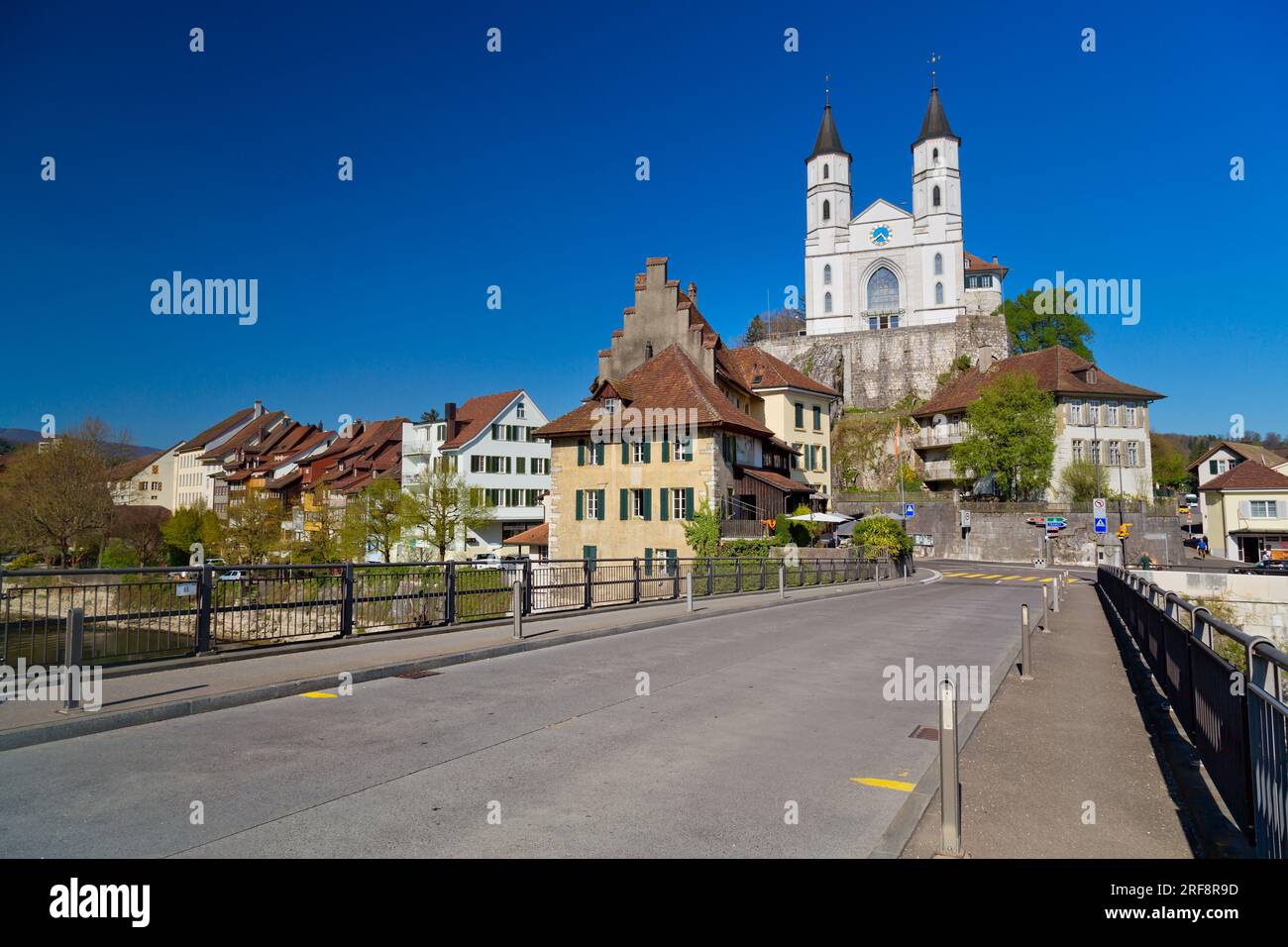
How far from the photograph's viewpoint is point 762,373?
5003 centimetres

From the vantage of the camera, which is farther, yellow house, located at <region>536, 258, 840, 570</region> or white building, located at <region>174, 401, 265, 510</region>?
white building, located at <region>174, 401, 265, 510</region>

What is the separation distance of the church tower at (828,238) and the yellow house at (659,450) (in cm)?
4584

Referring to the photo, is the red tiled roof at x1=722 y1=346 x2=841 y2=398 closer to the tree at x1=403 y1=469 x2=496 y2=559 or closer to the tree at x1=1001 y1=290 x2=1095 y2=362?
the tree at x1=403 y1=469 x2=496 y2=559

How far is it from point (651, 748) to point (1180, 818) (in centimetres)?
404

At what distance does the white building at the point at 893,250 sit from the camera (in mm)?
85812

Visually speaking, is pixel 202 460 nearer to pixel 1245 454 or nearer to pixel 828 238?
pixel 828 238

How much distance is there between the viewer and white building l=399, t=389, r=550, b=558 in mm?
61281

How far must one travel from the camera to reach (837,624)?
1853 cm

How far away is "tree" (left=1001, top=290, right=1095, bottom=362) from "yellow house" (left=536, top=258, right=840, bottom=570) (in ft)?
176

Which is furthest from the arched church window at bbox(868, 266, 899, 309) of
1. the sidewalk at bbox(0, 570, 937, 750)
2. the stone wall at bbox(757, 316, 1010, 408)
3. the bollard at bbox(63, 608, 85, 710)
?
the bollard at bbox(63, 608, 85, 710)

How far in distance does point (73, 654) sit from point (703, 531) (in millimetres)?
29511

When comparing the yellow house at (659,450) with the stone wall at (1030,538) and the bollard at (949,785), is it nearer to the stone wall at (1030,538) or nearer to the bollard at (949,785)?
the stone wall at (1030,538)
